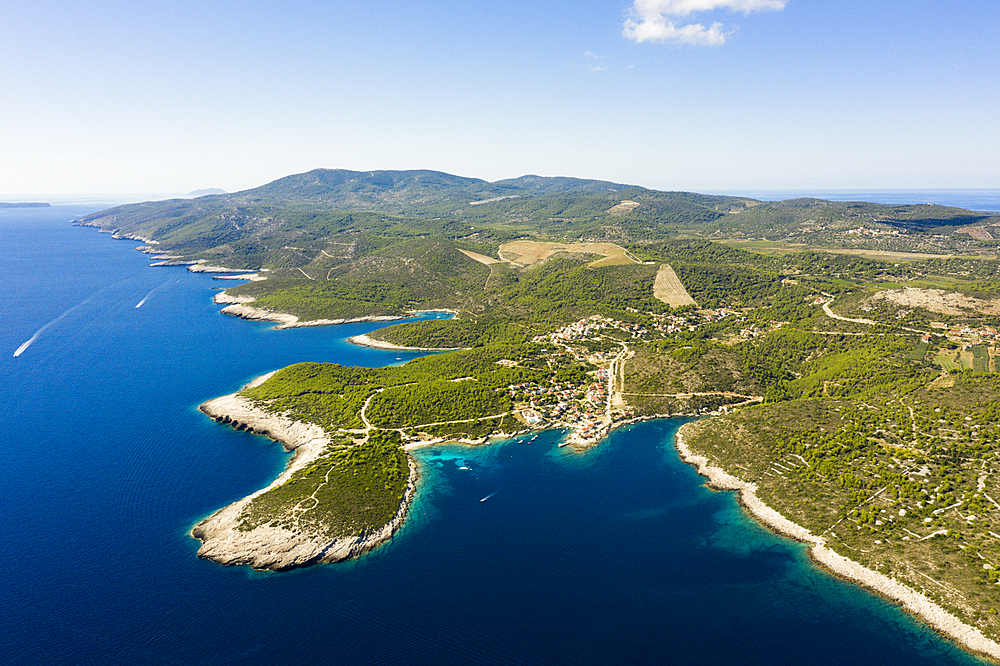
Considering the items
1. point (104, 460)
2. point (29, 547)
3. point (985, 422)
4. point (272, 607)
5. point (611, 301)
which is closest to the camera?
point (272, 607)

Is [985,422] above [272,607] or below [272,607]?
above

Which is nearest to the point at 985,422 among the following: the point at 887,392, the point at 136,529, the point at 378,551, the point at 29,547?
the point at 887,392

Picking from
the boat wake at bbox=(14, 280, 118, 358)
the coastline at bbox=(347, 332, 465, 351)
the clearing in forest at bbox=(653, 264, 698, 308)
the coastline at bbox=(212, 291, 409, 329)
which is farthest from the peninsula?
the boat wake at bbox=(14, 280, 118, 358)

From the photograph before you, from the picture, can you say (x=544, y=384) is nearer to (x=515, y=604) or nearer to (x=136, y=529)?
(x=515, y=604)

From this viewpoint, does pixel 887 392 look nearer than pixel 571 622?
No

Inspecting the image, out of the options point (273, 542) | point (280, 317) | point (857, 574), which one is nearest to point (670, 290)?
point (857, 574)

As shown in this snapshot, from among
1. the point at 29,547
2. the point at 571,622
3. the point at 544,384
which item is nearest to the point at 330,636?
the point at 571,622

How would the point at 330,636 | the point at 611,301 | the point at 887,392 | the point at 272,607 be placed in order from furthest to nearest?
the point at 611,301
the point at 887,392
the point at 272,607
the point at 330,636
